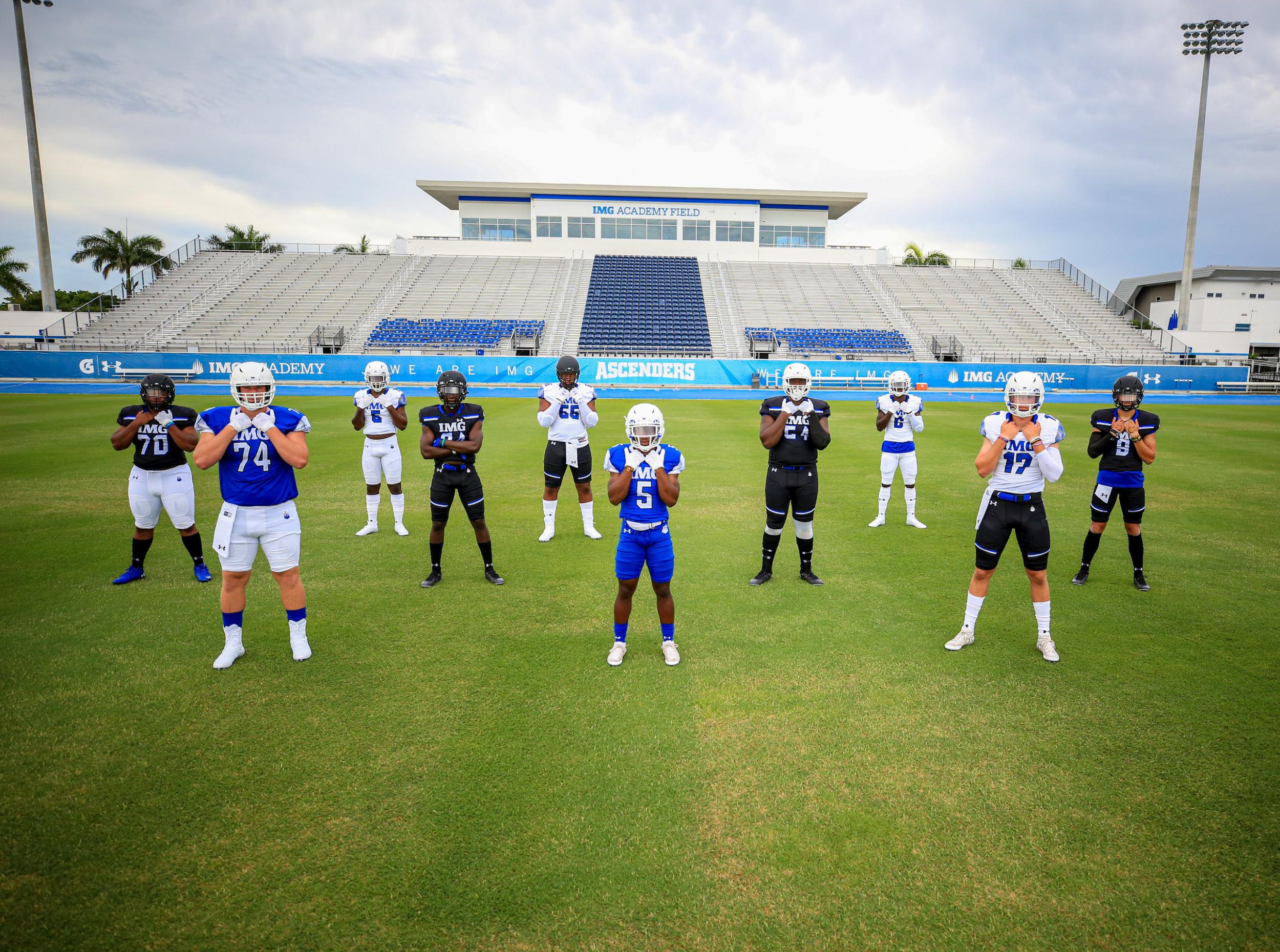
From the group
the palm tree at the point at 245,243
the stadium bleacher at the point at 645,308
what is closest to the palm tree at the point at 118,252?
the palm tree at the point at 245,243

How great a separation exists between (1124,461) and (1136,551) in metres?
1.14

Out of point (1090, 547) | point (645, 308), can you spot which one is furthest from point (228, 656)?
point (645, 308)

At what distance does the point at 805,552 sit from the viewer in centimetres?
832

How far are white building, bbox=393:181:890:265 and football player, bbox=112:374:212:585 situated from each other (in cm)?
5269

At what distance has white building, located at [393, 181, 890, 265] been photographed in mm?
56438

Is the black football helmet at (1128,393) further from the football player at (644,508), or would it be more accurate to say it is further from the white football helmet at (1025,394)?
the football player at (644,508)

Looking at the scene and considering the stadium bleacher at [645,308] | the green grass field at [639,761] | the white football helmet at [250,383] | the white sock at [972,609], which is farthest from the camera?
the stadium bleacher at [645,308]

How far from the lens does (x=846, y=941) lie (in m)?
3.30

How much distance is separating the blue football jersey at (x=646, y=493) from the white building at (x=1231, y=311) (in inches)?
2148

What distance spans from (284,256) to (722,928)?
6239 cm

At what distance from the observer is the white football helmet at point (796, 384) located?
7473mm

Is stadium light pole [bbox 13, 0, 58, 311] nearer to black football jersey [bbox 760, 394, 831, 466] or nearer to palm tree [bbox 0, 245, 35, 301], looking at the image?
palm tree [bbox 0, 245, 35, 301]

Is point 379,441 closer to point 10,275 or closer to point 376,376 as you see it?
point 376,376

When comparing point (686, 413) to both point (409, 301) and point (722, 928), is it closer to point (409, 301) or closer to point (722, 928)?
point (722, 928)
